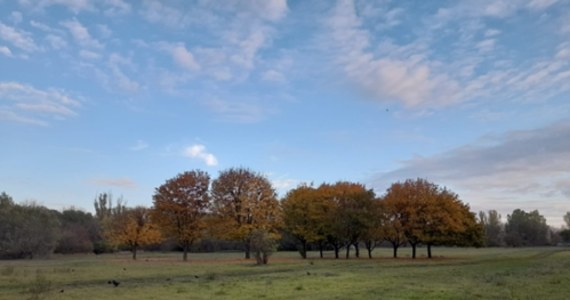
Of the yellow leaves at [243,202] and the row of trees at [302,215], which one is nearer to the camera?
the row of trees at [302,215]

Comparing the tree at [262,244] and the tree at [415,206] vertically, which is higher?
the tree at [415,206]

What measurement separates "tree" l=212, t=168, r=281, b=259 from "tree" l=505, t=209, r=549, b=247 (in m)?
115

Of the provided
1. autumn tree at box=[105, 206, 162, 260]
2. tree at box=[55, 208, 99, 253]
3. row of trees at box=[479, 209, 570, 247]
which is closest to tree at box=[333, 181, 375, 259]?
autumn tree at box=[105, 206, 162, 260]

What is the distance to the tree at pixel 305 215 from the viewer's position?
77.4 m

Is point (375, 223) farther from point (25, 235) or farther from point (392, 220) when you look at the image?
point (25, 235)

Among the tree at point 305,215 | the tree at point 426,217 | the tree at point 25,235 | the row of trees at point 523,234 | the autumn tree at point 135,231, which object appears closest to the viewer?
the tree at point 426,217

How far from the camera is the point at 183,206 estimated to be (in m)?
76.2

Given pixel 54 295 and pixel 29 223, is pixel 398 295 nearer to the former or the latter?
pixel 54 295

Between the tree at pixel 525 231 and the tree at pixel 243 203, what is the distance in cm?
11521

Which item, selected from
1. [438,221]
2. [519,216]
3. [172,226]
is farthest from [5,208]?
[519,216]

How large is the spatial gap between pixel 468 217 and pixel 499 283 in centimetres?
5307

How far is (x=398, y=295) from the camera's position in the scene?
2039cm

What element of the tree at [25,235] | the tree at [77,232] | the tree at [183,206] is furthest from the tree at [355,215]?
the tree at [77,232]

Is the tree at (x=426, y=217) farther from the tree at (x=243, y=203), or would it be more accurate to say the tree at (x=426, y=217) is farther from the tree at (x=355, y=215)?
the tree at (x=243, y=203)
